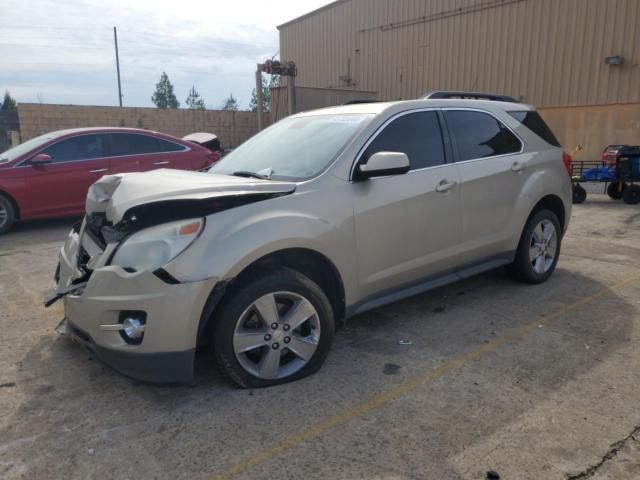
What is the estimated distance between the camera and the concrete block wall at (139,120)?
16250mm

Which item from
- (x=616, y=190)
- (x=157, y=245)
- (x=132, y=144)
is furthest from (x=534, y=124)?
(x=616, y=190)

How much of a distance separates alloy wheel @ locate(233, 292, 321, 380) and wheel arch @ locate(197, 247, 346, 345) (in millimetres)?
172

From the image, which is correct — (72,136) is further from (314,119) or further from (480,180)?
(480,180)

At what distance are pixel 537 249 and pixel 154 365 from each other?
3717 mm

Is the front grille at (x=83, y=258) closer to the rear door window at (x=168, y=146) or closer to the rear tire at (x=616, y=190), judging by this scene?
the rear door window at (x=168, y=146)

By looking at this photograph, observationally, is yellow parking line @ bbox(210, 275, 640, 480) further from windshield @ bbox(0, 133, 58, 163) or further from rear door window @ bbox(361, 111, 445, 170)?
windshield @ bbox(0, 133, 58, 163)

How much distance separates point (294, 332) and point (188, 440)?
868 millimetres

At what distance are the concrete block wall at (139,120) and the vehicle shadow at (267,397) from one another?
14.8 meters

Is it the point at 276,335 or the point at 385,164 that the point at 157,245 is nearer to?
the point at 276,335

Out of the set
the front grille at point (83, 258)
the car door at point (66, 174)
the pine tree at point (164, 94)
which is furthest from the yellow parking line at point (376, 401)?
the pine tree at point (164, 94)

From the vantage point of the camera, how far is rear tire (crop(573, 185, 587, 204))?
10867 millimetres

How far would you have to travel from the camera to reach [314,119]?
4.18 metres

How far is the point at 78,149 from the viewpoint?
8195mm

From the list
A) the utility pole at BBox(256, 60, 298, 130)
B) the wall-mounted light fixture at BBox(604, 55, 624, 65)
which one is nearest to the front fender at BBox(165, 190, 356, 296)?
the wall-mounted light fixture at BBox(604, 55, 624, 65)
